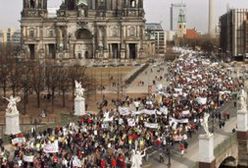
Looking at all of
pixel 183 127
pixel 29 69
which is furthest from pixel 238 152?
pixel 29 69

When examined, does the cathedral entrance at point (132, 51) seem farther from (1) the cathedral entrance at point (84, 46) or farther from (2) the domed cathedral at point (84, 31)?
(1) the cathedral entrance at point (84, 46)

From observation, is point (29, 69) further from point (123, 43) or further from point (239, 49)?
point (239, 49)

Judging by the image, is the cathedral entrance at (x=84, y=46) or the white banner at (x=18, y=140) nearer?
the white banner at (x=18, y=140)

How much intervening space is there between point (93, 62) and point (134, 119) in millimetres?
105913

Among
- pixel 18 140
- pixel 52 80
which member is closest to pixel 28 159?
pixel 18 140

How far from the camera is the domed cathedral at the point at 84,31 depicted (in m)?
154

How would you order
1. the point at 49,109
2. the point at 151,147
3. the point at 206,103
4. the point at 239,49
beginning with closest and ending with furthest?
the point at 151,147 → the point at 206,103 → the point at 49,109 → the point at 239,49

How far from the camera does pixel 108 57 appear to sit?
154 m

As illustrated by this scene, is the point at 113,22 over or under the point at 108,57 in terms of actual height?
over

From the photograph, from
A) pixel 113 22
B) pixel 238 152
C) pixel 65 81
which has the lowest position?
pixel 238 152

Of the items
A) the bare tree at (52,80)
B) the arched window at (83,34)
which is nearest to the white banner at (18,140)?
the bare tree at (52,80)

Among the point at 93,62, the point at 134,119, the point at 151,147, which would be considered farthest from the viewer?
the point at 93,62

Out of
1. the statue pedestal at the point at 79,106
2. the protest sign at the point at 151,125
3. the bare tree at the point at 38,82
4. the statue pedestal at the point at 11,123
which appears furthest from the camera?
the bare tree at the point at 38,82

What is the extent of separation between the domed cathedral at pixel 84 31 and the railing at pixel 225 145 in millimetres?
111483
